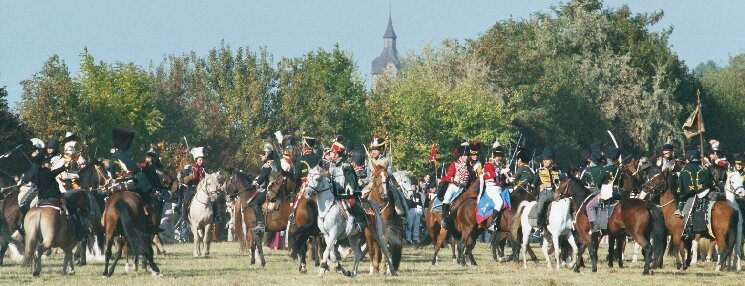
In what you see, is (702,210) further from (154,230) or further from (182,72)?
(182,72)

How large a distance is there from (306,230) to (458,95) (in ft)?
199

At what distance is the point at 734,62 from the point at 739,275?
125 meters

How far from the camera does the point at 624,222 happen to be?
98.0 ft

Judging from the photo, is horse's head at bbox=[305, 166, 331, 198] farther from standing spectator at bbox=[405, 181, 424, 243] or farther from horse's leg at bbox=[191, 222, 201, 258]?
standing spectator at bbox=[405, 181, 424, 243]

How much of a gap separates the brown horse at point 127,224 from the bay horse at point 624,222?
8.44 meters

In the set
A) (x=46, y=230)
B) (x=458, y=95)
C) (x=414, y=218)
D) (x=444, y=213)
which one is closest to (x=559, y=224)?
(x=444, y=213)

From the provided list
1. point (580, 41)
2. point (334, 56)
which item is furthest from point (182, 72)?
point (580, 41)

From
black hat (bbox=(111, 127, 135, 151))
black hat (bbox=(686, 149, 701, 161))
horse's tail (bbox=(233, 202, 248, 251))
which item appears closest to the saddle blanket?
black hat (bbox=(686, 149, 701, 161))

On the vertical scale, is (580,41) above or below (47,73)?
above

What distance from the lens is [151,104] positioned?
82062 mm

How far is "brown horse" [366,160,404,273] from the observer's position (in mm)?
28844

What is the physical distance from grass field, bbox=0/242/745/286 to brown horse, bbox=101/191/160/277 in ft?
1.53

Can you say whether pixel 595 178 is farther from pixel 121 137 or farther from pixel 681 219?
pixel 121 137

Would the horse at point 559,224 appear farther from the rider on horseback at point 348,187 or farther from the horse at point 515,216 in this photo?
the rider on horseback at point 348,187
